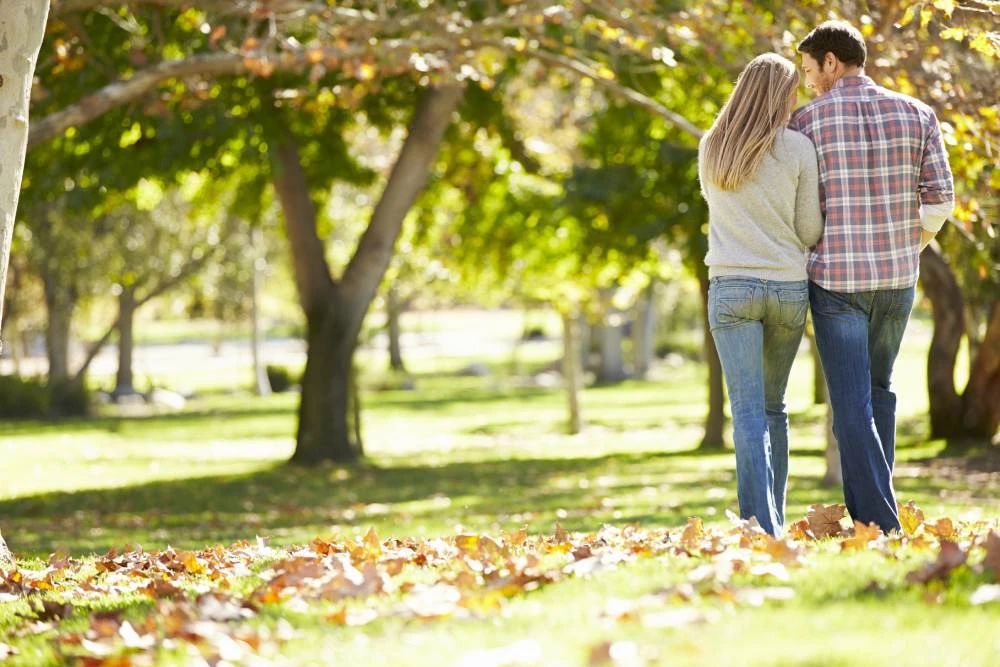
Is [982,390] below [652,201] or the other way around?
below

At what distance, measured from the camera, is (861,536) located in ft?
16.2

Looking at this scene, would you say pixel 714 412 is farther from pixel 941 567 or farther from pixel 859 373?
pixel 941 567

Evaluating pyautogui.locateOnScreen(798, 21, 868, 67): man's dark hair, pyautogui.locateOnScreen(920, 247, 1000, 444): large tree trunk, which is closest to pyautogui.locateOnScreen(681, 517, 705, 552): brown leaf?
pyautogui.locateOnScreen(798, 21, 868, 67): man's dark hair

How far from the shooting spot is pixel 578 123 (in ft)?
72.3

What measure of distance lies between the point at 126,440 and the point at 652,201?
35.6 ft

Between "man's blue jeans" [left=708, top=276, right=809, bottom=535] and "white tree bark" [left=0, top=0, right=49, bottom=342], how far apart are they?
3357 mm

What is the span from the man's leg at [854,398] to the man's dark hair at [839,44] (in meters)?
0.96

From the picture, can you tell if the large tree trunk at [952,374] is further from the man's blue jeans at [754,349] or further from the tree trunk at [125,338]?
the tree trunk at [125,338]

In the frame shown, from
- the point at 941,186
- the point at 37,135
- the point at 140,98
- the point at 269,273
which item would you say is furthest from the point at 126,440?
the point at 941,186

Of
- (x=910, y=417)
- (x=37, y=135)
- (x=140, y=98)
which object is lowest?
(x=910, y=417)

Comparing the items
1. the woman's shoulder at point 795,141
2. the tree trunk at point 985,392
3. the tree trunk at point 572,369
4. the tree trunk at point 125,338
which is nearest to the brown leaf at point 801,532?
the woman's shoulder at point 795,141

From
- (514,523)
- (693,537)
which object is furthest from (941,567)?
(514,523)

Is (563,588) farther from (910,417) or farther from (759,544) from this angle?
(910,417)

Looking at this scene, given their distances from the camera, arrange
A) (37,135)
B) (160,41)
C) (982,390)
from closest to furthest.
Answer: (37,135), (160,41), (982,390)
